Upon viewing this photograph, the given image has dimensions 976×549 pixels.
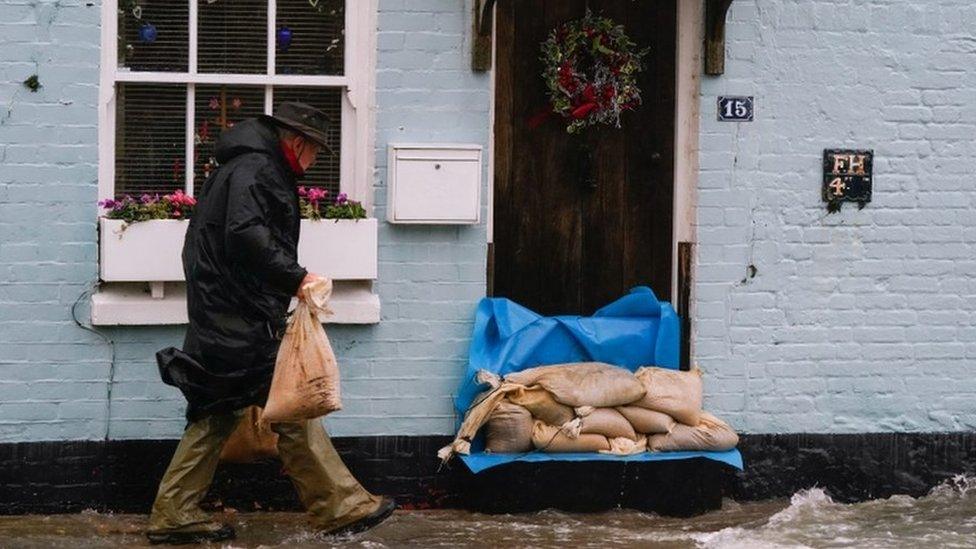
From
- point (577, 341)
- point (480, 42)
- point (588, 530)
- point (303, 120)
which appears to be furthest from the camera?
point (577, 341)

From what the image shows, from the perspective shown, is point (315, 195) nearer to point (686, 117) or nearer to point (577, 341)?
point (577, 341)

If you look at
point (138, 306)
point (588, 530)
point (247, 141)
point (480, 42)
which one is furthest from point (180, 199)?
point (588, 530)

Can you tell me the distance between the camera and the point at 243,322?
7.26 metres

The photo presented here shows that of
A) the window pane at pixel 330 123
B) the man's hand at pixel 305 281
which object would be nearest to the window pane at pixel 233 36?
the window pane at pixel 330 123

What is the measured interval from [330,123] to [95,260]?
1.30m

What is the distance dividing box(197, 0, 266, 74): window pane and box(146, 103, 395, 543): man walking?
774 millimetres

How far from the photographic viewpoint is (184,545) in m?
7.43

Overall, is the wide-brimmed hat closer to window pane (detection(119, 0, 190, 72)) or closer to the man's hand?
the man's hand

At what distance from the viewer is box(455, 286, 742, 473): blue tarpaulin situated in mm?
8219

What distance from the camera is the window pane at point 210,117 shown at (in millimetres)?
8086

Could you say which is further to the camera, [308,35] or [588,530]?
[308,35]

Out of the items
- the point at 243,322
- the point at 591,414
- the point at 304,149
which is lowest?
the point at 591,414

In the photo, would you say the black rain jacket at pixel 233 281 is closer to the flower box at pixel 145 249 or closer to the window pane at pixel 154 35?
the flower box at pixel 145 249

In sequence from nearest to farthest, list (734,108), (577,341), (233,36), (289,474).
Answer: (289,474), (233,36), (577,341), (734,108)
